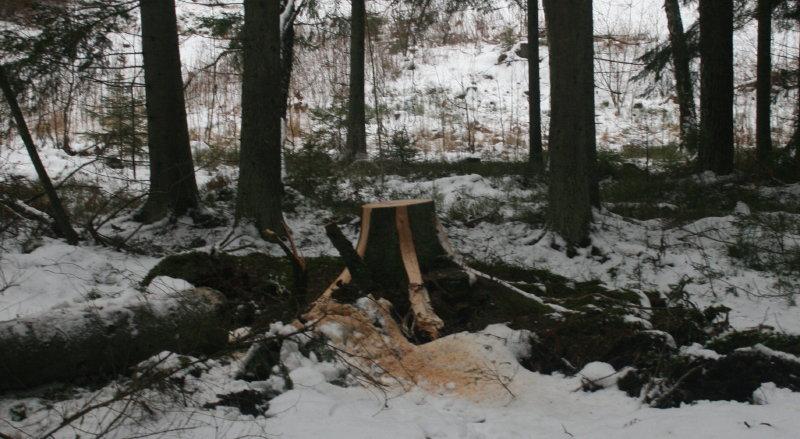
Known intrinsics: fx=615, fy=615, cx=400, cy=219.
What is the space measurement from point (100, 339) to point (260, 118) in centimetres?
405

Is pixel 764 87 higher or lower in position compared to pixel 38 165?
higher

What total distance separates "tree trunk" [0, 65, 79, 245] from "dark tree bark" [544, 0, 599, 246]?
4.87m

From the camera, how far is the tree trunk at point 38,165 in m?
5.35

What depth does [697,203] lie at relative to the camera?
8.60 metres

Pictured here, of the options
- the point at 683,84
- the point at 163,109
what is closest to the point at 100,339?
the point at 163,109

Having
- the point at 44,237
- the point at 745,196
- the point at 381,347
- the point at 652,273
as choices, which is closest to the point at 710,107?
the point at 745,196

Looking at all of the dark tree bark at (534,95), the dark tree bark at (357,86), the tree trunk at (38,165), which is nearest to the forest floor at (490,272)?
the tree trunk at (38,165)

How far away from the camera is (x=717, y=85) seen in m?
9.62

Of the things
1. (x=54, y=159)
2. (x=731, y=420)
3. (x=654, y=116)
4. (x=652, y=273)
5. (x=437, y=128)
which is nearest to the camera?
(x=731, y=420)

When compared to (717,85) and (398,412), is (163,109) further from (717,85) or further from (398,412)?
(717,85)

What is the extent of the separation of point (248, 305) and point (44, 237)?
3.25m

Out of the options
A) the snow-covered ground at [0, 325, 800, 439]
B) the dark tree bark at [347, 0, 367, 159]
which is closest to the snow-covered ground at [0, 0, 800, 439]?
the snow-covered ground at [0, 325, 800, 439]

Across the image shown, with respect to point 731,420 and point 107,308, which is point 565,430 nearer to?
point 731,420

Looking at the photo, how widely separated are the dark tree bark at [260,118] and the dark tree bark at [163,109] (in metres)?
0.95
